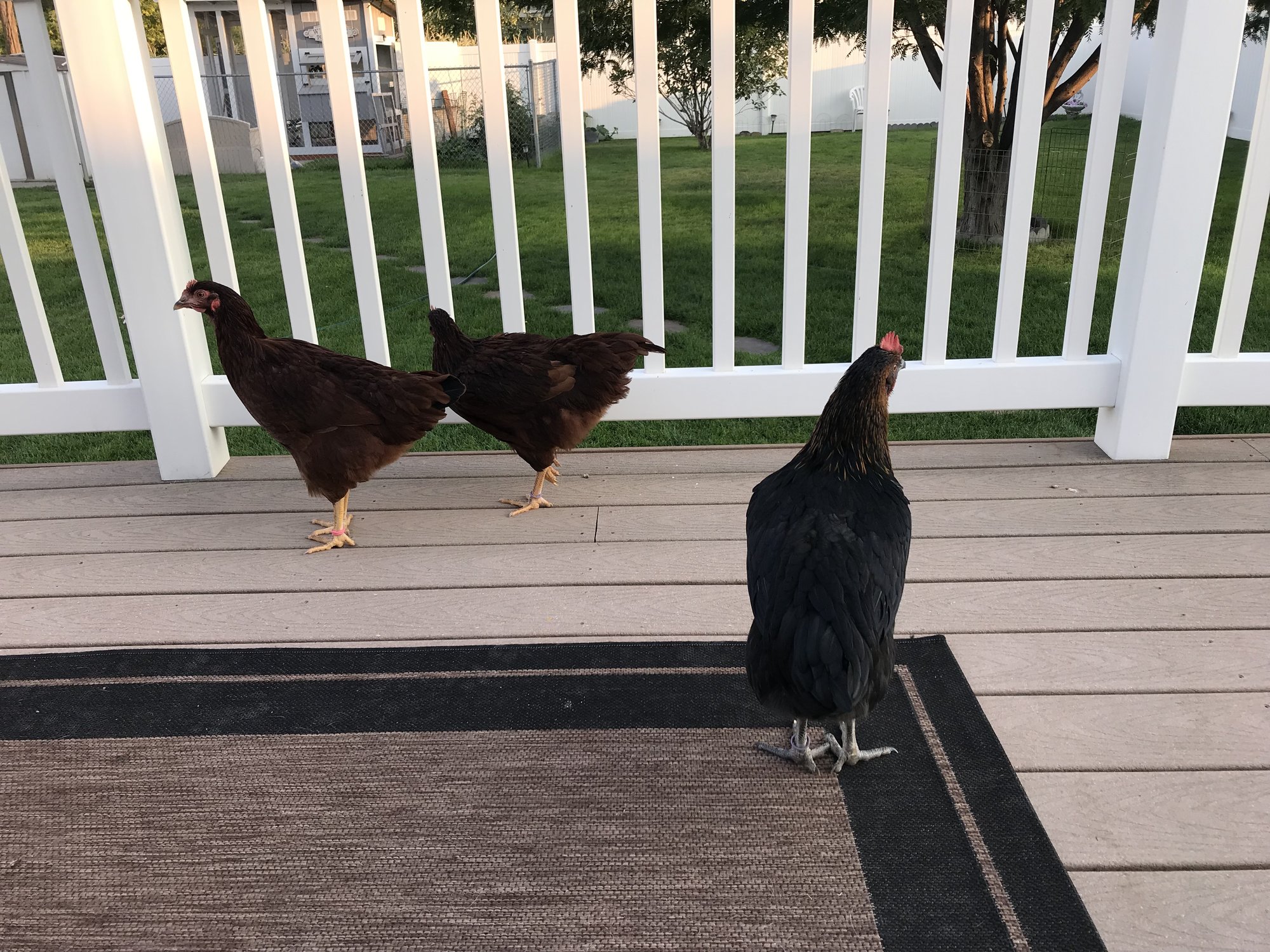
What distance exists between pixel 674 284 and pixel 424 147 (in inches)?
114

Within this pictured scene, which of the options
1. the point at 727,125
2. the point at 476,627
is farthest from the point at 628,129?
the point at 476,627

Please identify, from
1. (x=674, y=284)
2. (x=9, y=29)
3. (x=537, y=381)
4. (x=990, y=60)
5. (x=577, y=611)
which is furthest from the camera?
(x=9, y=29)

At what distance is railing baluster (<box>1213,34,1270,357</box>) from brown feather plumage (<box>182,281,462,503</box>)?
2.39 meters

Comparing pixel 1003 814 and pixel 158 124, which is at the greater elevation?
pixel 158 124

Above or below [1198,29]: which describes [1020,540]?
below

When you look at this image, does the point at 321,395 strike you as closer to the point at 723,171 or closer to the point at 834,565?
the point at 723,171

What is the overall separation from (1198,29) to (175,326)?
309cm

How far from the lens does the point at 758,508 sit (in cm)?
170

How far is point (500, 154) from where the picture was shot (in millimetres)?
2668

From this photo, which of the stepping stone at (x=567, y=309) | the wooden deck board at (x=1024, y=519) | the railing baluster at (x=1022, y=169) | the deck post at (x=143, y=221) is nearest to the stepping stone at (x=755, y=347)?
the stepping stone at (x=567, y=309)

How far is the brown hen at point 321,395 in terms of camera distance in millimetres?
2365

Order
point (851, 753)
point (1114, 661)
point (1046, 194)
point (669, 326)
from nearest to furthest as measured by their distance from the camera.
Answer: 1. point (851, 753)
2. point (1114, 661)
3. point (669, 326)
4. point (1046, 194)

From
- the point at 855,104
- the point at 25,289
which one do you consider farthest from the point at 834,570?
the point at 855,104

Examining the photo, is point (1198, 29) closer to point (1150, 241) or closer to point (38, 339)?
point (1150, 241)
